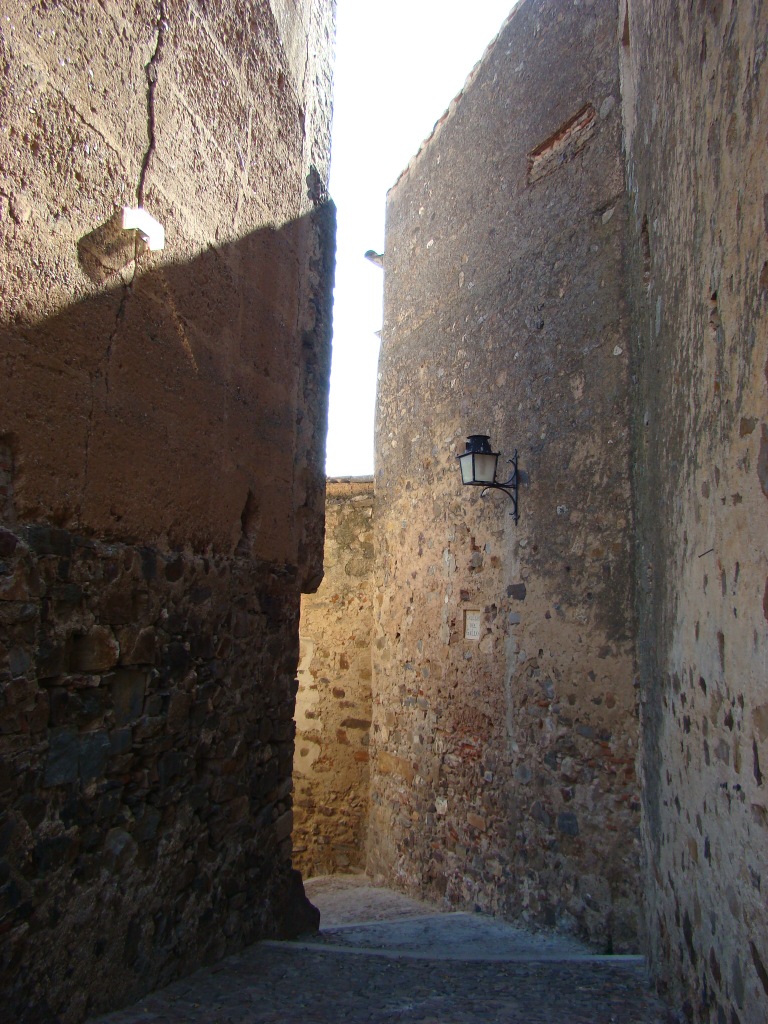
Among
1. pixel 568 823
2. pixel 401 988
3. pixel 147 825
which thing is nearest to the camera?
pixel 147 825

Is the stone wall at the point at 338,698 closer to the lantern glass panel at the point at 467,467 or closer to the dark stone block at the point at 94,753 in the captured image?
the lantern glass panel at the point at 467,467

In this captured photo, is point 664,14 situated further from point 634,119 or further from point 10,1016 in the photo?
point 10,1016

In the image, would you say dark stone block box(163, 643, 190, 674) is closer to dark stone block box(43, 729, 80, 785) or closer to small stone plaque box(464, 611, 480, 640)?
dark stone block box(43, 729, 80, 785)

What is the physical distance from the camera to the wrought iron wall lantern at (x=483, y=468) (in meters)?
4.98

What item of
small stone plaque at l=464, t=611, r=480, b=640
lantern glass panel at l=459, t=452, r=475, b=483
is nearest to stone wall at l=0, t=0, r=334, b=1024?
lantern glass panel at l=459, t=452, r=475, b=483

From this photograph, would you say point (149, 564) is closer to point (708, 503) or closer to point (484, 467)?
point (708, 503)

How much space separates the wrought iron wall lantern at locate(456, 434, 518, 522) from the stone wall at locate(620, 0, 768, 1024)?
1.69 metres

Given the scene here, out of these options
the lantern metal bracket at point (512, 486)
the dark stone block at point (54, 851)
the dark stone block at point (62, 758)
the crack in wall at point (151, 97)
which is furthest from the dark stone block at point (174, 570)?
the lantern metal bracket at point (512, 486)

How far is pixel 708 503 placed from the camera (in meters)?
2.15

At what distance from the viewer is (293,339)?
3.51 metres

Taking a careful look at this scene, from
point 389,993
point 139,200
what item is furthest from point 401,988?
point 139,200

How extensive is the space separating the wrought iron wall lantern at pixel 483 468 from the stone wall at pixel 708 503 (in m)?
1.69

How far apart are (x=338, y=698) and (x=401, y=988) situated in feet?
12.7

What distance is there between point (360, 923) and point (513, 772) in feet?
4.22
